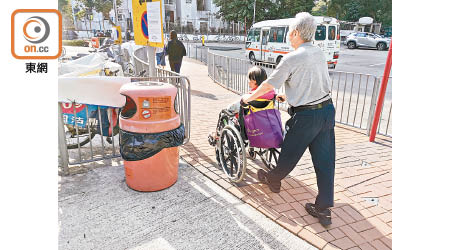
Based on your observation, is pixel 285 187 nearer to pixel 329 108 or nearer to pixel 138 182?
pixel 329 108

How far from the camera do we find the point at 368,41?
1117 inches

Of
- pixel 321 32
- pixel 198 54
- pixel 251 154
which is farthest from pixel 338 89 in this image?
pixel 198 54

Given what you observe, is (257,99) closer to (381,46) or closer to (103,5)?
(381,46)

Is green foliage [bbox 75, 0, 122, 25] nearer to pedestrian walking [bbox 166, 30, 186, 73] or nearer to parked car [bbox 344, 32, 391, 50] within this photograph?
parked car [bbox 344, 32, 391, 50]

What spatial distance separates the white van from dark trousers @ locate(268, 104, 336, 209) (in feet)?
35.7

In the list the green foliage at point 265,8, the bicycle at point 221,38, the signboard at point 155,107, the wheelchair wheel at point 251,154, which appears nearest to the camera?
the signboard at point 155,107

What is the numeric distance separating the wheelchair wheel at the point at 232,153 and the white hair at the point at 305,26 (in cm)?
120

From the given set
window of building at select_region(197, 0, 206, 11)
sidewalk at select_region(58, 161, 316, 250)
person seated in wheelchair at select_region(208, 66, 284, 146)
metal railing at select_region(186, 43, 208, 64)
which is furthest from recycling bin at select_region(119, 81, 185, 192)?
window of building at select_region(197, 0, 206, 11)

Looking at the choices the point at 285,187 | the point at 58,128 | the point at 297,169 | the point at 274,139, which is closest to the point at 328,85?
the point at 274,139

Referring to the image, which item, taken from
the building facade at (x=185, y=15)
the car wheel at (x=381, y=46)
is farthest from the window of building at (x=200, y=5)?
the car wheel at (x=381, y=46)

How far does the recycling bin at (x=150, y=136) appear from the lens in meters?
3.14

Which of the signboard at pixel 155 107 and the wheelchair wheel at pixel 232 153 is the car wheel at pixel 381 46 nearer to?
the wheelchair wheel at pixel 232 153

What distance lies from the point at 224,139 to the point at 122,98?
1.42 metres

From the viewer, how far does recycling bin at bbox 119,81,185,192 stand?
3.14 metres
